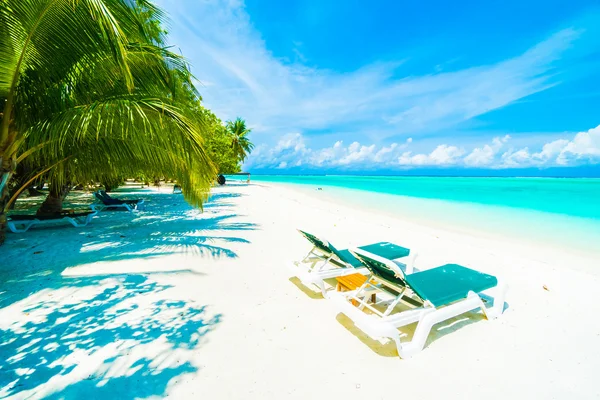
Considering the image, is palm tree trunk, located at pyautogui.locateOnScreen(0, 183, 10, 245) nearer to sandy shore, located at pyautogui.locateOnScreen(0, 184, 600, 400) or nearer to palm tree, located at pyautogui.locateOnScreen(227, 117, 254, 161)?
sandy shore, located at pyautogui.locateOnScreen(0, 184, 600, 400)

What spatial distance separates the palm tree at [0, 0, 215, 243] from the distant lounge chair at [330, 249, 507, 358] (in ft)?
10.2

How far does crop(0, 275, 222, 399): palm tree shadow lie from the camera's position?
2059mm

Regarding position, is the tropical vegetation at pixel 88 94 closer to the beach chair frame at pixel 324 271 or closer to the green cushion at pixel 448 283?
the beach chair frame at pixel 324 271

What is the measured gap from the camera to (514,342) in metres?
2.77

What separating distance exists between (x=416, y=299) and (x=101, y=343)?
11.1 ft

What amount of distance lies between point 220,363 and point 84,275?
3.24 metres

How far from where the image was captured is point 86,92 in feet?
14.6

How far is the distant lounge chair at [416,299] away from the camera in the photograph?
2.53 meters

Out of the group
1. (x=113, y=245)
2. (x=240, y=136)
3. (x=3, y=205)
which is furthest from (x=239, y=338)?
(x=240, y=136)

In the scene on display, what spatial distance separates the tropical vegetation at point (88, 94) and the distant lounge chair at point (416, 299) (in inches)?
123

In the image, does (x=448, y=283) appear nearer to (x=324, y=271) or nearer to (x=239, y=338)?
(x=324, y=271)

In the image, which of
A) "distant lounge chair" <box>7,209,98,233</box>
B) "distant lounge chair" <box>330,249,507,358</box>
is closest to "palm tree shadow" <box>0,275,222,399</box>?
"distant lounge chair" <box>330,249,507,358</box>

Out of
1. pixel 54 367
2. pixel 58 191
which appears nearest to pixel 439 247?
pixel 54 367

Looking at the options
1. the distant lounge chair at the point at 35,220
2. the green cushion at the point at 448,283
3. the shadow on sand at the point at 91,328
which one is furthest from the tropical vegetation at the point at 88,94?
the green cushion at the point at 448,283
